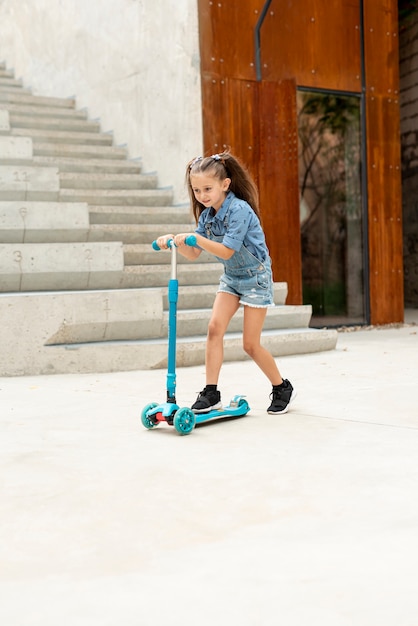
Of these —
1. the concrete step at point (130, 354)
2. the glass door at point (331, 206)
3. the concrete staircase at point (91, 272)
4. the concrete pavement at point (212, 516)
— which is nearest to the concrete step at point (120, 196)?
the concrete staircase at point (91, 272)

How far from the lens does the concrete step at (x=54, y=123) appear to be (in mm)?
8906

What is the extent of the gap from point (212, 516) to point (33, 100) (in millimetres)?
8416

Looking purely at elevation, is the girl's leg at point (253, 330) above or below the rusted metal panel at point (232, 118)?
below

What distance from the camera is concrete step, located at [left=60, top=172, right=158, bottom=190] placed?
7883 millimetres

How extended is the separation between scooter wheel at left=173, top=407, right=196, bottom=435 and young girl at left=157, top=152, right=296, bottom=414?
0.19 metres

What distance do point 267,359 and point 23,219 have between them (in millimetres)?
3197

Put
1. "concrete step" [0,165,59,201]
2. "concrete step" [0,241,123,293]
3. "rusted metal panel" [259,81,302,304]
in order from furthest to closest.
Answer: "rusted metal panel" [259,81,302,304], "concrete step" [0,165,59,201], "concrete step" [0,241,123,293]

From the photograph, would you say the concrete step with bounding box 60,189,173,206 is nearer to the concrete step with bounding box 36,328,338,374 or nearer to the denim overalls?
the concrete step with bounding box 36,328,338,374

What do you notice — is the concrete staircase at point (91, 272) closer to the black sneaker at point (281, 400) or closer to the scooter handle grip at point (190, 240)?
the black sneaker at point (281, 400)

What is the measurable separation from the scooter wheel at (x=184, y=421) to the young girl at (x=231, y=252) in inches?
7.5

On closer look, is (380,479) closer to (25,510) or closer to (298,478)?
(298,478)

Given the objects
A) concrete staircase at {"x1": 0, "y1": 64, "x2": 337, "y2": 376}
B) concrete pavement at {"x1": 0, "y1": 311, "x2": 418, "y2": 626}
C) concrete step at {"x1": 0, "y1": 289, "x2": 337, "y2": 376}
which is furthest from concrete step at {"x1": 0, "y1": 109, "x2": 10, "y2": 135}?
concrete pavement at {"x1": 0, "y1": 311, "x2": 418, "y2": 626}

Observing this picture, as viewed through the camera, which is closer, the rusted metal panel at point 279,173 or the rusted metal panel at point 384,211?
the rusted metal panel at point 279,173

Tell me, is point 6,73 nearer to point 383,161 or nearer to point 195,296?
point 383,161
